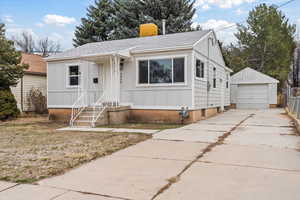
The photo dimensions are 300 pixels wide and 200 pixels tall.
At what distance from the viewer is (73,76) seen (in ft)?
41.1

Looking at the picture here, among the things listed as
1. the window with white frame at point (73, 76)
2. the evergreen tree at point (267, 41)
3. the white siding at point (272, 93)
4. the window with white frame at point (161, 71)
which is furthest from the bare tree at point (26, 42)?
the white siding at point (272, 93)

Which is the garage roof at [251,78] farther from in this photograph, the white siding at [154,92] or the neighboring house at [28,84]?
the neighboring house at [28,84]

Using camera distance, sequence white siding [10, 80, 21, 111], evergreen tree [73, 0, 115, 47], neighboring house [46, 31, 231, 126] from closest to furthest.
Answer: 1. neighboring house [46, 31, 231, 126]
2. white siding [10, 80, 21, 111]
3. evergreen tree [73, 0, 115, 47]

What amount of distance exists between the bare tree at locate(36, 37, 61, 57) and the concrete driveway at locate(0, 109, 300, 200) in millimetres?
42119

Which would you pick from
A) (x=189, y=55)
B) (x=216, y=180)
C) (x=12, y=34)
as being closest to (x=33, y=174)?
(x=216, y=180)

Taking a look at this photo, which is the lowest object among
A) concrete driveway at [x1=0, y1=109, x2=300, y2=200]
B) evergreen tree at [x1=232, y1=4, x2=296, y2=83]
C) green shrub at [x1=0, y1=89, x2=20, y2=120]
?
concrete driveway at [x1=0, y1=109, x2=300, y2=200]

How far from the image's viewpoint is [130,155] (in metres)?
5.05

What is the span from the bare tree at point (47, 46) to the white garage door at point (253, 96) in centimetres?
3447

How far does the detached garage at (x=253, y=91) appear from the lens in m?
18.9

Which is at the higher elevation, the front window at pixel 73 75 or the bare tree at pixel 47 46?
the bare tree at pixel 47 46

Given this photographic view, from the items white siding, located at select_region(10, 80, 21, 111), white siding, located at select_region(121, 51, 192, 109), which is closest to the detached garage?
white siding, located at select_region(121, 51, 192, 109)

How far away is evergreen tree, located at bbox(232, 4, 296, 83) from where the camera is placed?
25.2m

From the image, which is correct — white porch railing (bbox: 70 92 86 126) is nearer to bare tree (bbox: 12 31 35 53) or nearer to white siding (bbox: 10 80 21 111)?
white siding (bbox: 10 80 21 111)

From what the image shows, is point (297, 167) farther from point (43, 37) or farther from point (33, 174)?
point (43, 37)
